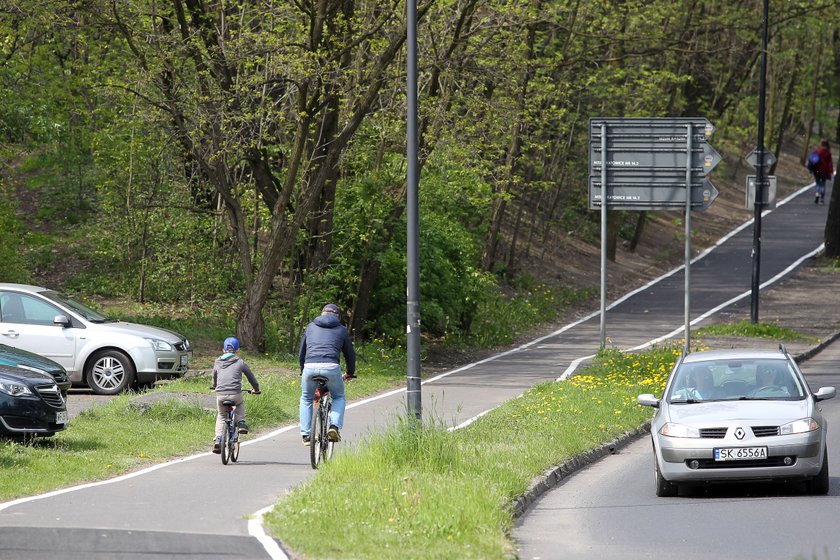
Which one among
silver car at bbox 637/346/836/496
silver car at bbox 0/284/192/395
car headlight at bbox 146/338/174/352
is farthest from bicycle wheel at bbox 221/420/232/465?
car headlight at bbox 146/338/174/352

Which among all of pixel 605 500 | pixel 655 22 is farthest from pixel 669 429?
pixel 655 22

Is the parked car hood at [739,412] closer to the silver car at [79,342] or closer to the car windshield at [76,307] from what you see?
the silver car at [79,342]

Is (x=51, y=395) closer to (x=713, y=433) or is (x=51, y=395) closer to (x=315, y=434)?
(x=315, y=434)

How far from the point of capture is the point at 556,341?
100 ft

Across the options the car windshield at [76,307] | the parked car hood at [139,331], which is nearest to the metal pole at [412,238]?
the parked car hood at [139,331]

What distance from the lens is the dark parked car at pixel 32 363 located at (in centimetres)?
1464

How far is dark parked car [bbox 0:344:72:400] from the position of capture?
576 inches

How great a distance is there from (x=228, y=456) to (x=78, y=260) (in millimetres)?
17972

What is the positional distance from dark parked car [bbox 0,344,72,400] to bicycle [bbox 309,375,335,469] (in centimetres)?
327

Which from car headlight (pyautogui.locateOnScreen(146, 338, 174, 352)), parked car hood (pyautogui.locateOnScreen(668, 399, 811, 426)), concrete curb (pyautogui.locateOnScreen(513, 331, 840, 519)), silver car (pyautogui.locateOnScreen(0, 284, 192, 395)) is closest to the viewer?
concrete curb (pyautogui.locateOnScreen(513, 331, 840, 519))

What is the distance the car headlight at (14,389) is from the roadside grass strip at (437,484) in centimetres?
361

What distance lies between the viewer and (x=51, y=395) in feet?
46.8

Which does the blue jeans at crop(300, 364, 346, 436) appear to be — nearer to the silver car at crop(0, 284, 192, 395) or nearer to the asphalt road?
the asphalt road

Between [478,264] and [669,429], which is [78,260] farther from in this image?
[669,429]
